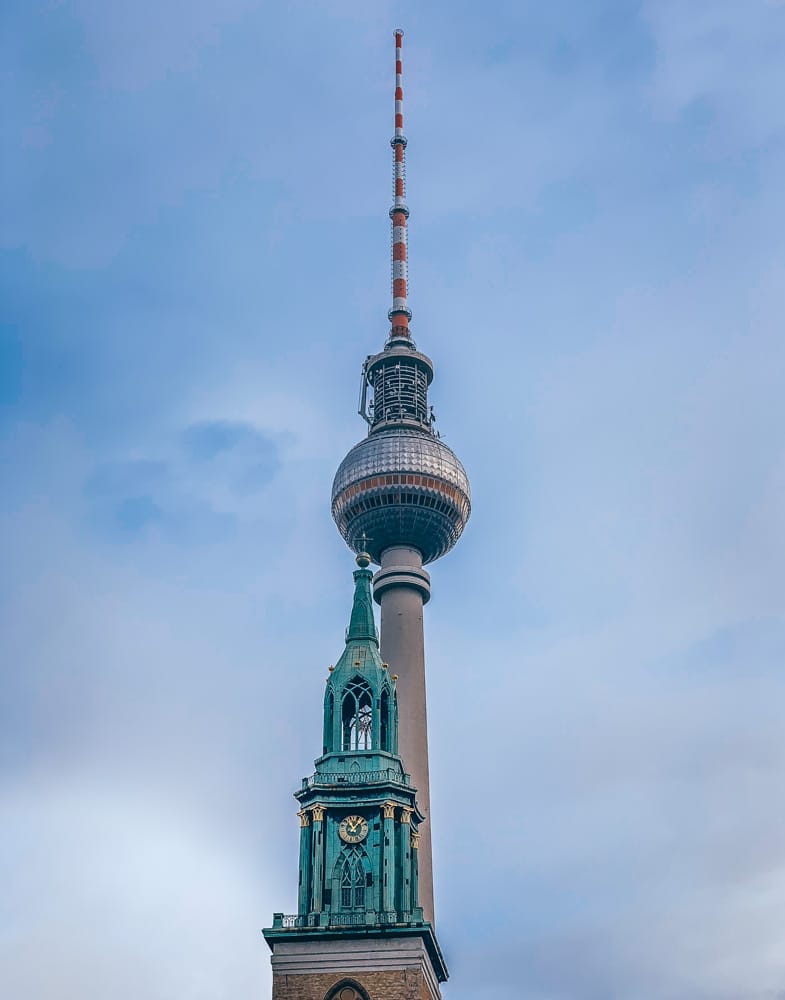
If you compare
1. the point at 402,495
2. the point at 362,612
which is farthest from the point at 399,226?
the point at 362,612

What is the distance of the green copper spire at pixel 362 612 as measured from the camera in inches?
4048

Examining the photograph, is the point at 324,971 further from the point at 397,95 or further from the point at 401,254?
the point at 397,95

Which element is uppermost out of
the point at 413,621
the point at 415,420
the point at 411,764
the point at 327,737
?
the point at 415,420

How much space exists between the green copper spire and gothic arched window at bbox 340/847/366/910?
17.4 metres

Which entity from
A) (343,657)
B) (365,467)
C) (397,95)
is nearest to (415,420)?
(365,467)

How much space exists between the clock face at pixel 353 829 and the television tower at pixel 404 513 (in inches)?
2156

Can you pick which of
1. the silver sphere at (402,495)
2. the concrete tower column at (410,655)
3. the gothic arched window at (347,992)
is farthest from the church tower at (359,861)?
the silver sphere at (402,495)

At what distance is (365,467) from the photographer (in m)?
160

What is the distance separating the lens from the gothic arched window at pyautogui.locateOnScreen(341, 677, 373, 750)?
9700cm

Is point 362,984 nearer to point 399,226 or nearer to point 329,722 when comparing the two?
point 329,722

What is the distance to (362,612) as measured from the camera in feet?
343

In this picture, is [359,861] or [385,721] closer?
[359,861]

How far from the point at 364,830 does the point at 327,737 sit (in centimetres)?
756

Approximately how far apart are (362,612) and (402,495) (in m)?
54.7
